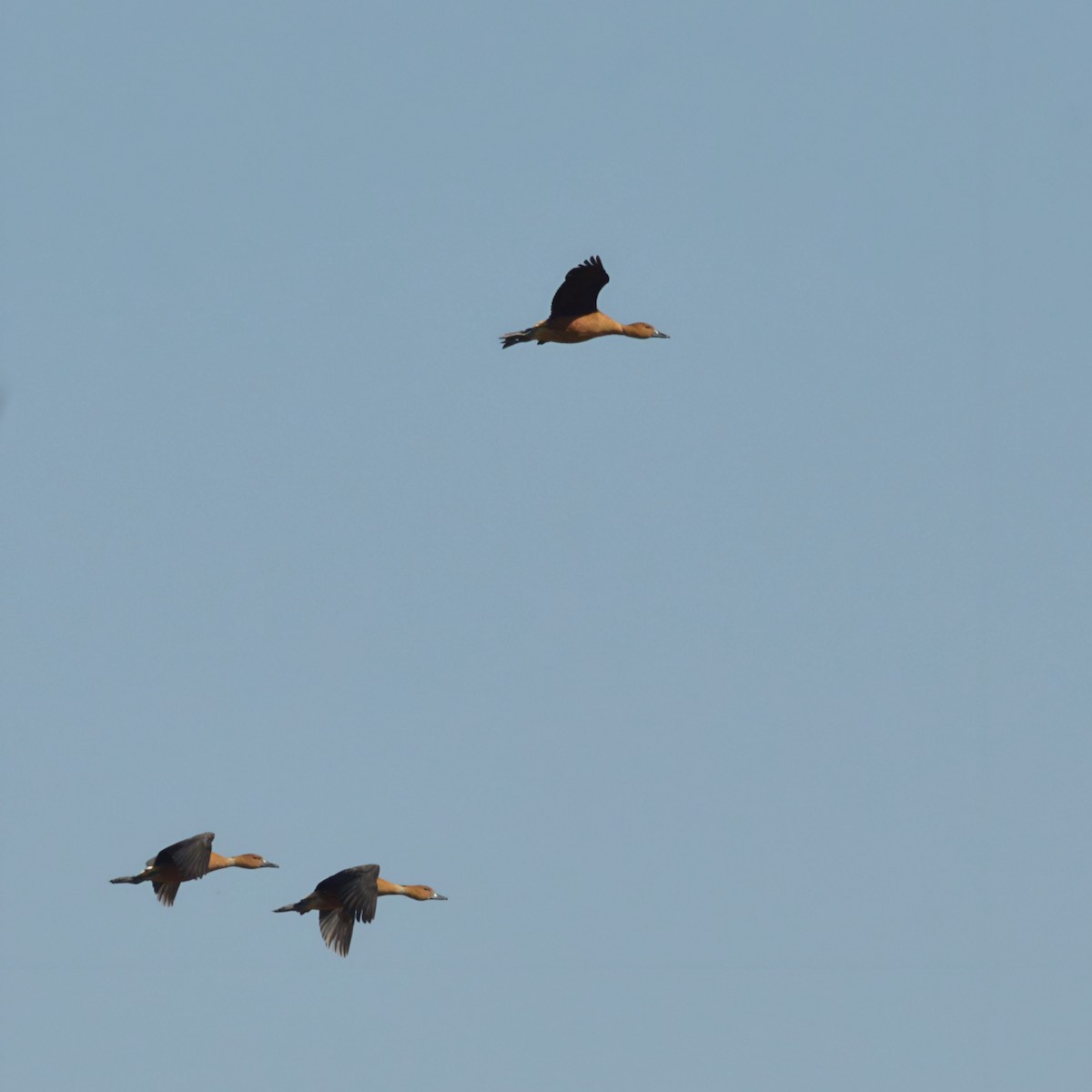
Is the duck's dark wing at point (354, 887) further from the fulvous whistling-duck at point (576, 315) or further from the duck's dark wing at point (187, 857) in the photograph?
the fulvous whistling-duck at point (576, 315)

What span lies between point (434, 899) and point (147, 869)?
25.3 ft

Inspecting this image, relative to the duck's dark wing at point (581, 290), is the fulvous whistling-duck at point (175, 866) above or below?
below

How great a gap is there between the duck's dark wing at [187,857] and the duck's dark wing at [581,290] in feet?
38.6

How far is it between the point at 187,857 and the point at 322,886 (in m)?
2.65

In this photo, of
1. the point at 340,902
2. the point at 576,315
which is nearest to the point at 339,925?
the point at 340,902

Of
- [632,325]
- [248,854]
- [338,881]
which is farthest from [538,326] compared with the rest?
[248,854]

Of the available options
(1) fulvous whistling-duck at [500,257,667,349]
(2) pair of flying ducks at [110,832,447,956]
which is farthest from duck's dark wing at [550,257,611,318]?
(2) pair of flying ducks at [110,832,447,956]

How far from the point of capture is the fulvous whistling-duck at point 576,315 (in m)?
51.7

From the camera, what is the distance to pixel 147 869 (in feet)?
178

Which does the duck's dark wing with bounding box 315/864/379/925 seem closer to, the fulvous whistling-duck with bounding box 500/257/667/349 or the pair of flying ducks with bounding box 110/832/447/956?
the pair of flying ducks with bounding box 110/832/447/956

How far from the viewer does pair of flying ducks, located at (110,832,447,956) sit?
53.5 m

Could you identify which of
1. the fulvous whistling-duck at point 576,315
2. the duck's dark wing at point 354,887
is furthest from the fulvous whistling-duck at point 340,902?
the fulvous whistling-duck at point 576,315

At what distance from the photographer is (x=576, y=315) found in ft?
173

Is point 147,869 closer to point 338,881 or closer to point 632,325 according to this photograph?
point 338,881
